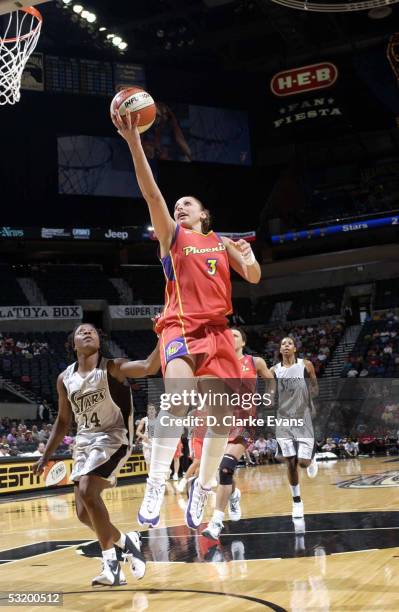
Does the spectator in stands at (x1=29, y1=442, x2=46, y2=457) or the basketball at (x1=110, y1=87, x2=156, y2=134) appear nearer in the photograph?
the basketball at (x1=110, y1=87, x2=156, y2=134)

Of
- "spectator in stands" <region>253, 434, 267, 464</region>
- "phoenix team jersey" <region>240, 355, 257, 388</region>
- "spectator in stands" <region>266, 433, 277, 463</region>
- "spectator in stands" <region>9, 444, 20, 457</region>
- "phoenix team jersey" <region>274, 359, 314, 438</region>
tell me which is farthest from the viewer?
"spectator in stands" <region>266, 433, 277, 463</region>

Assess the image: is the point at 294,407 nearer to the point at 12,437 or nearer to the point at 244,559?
the point at 244,559

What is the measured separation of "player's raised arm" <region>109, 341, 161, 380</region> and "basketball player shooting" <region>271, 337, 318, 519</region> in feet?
11.5

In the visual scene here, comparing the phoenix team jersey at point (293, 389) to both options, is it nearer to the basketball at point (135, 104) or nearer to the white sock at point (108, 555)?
the white sock at point (108, 555)

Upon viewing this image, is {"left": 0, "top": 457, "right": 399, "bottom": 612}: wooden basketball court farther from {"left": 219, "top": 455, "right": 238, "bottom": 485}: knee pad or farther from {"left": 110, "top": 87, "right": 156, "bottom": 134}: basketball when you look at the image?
{"left": 110, "top": 87, "right": 156, "bottom": 134}: basketball

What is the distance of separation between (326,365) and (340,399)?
784cm

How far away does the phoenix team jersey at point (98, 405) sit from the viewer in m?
5.71

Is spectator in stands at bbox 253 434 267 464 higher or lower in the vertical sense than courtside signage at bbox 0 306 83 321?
lower

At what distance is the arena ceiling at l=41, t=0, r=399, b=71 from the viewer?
95.8ft

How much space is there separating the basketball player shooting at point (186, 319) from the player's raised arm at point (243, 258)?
0.07ft

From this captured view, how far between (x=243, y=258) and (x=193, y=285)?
20.4 inches

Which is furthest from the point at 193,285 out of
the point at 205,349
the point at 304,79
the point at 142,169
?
the point at 304,79

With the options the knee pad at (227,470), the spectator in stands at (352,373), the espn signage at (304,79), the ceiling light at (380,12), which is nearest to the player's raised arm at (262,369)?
the knee pad at (227,470)

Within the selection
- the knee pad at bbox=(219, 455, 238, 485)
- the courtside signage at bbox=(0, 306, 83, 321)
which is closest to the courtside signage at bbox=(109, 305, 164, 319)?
the courtside signage at bbox=(0, 306, 83, 321)
